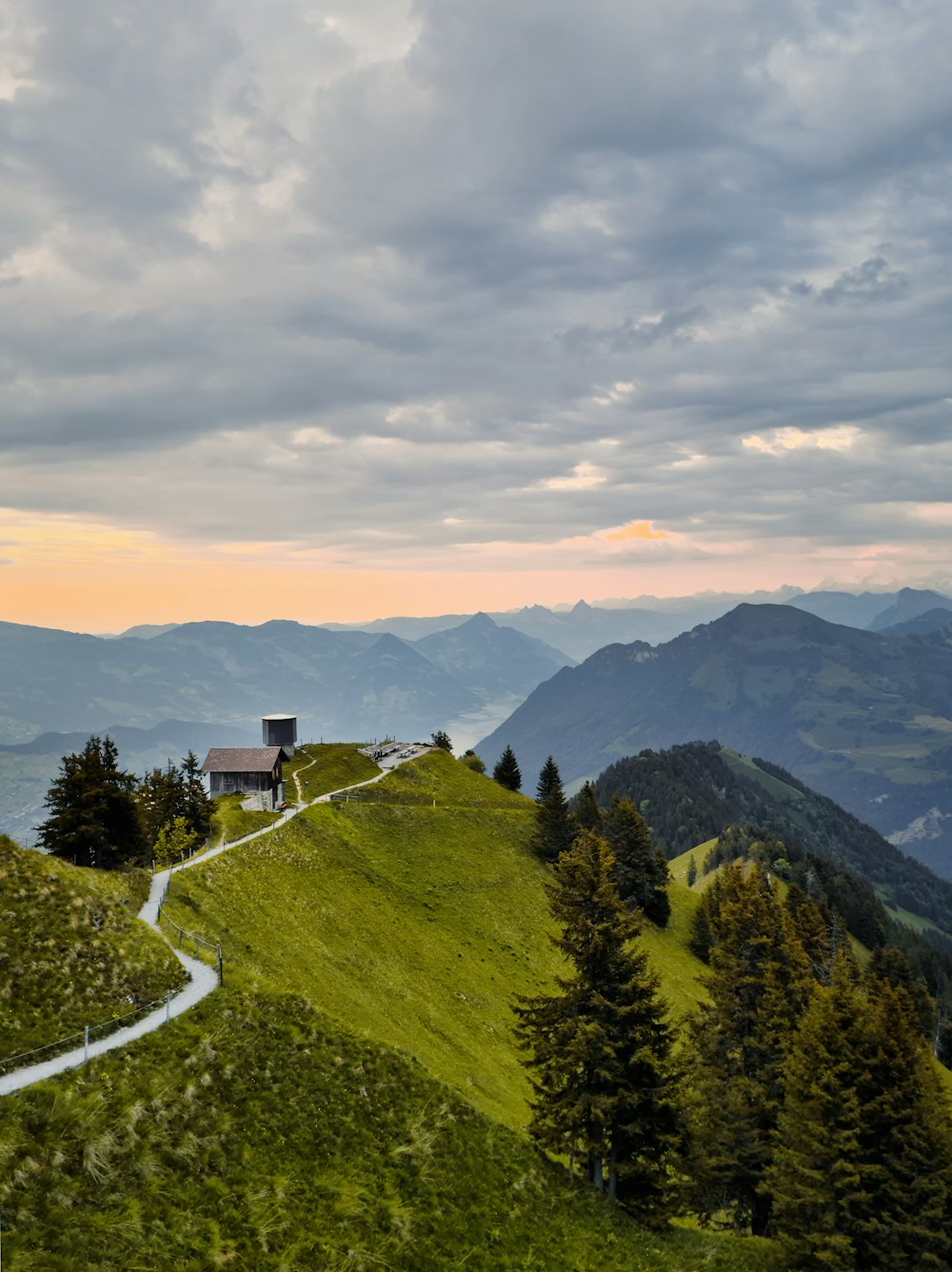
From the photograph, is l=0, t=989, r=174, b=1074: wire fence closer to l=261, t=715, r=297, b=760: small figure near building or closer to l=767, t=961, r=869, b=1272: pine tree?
l=767, t=961, r=869, b=1272: pine tree

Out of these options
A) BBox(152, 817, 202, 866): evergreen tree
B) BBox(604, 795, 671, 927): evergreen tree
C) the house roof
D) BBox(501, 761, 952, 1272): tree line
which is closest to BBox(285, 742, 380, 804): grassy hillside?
the house roof

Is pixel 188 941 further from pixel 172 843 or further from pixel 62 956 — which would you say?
pixel 172 843

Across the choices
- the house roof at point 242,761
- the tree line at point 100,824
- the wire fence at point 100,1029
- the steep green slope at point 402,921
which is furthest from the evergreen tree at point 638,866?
the wire fence at point 100,1029

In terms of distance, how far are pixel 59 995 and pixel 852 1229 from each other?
32165 millimetres

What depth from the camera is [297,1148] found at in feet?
84.7

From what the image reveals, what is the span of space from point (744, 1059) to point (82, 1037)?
32.7 metres

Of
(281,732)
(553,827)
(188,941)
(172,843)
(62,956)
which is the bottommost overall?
(553,827)

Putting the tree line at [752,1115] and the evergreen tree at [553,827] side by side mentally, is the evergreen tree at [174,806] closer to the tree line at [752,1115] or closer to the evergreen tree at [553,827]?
the evergreen tree at [553,827]

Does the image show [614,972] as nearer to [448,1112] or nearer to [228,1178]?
[448,1112]

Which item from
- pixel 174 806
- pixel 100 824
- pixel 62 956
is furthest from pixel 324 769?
pixel 62 956

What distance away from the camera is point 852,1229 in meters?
32.0

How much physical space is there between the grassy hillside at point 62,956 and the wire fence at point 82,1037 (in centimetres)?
32

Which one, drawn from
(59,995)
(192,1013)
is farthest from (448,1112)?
(59,995)

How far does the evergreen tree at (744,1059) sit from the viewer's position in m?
38.4
